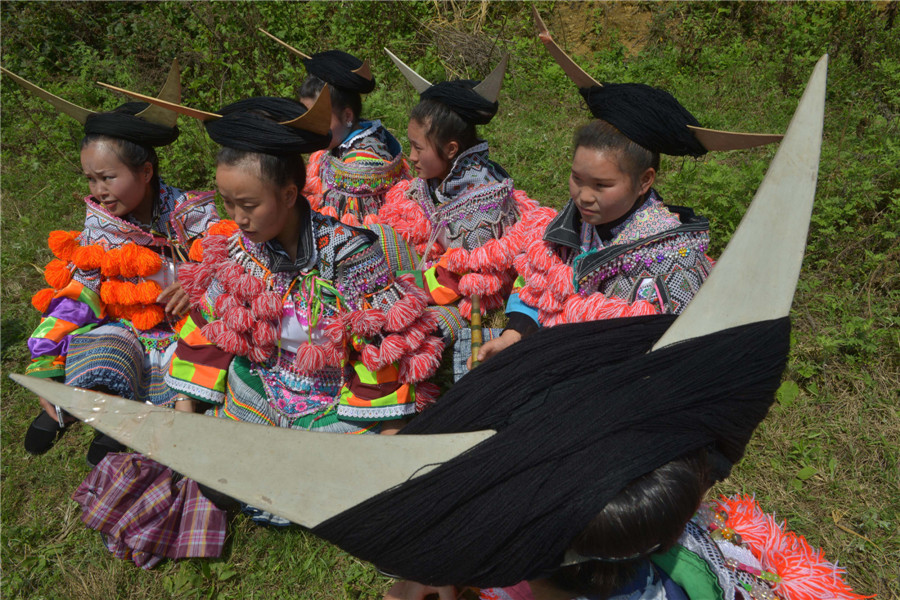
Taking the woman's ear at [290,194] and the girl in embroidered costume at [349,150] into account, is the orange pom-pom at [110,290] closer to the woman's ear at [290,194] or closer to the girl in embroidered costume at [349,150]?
the woman's ear at [290,194]

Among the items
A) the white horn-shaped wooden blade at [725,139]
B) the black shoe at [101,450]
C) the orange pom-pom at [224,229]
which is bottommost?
the black shoe at [101,450]

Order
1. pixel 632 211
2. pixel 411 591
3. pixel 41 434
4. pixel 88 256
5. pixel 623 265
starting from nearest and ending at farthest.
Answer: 1. pixel 411 591
2. pixel 623 265
3. pixel 632 211
4. pixel 88 256
5. pixel 41 434

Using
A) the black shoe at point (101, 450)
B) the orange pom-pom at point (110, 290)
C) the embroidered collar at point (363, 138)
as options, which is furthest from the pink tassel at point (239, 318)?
the embroidered collar at point (363, 138)

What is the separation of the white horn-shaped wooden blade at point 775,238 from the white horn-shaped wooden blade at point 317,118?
150 centimetres

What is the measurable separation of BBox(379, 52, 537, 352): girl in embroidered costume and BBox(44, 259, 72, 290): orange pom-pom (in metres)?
1.87

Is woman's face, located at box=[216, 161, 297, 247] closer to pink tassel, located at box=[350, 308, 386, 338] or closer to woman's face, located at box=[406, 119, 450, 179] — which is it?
pink tassel, located at box=[350, 308, 386, 338]

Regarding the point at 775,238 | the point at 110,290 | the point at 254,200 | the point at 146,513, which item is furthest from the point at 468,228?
the point at 775,238

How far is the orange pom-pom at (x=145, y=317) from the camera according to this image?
3.25m

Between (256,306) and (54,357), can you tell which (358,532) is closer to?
(256,306)

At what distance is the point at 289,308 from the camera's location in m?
2.70

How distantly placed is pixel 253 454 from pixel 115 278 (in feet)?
8.48

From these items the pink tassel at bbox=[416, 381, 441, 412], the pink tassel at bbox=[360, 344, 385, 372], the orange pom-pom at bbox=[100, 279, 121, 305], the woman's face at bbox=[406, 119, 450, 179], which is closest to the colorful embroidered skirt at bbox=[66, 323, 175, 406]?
the orange pom-pom at bbox=[100, 279, 121, 305]

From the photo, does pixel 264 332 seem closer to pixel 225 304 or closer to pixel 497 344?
pixel 225 304

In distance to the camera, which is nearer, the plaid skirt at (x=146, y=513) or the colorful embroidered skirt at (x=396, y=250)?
the plaid skirt at (x=146, y=513)
